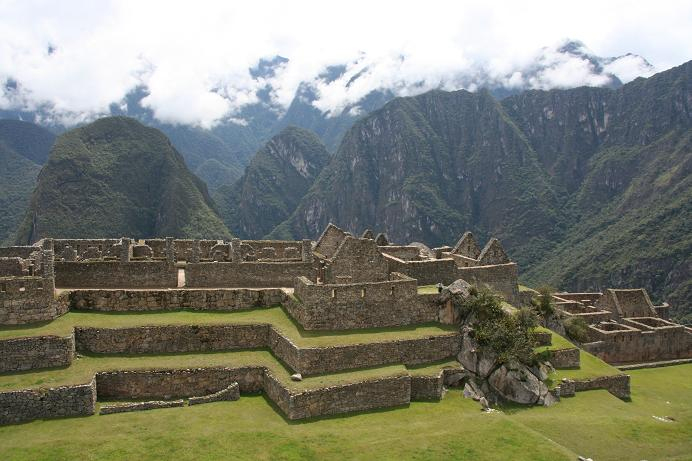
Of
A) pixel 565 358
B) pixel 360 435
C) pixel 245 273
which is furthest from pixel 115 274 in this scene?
pixel 565 358

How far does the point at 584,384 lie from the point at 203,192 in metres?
170

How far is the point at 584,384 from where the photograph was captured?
2316cm

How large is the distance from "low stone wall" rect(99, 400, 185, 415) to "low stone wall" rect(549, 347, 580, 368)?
1592cm

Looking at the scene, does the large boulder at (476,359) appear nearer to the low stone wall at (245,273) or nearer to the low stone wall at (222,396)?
the low stone wall at (245,273)

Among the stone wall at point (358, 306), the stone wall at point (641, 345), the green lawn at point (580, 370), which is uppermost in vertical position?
the stone wall at point (358, 306)

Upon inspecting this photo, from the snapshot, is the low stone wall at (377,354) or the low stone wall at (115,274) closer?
the low stone wall at (377,354)

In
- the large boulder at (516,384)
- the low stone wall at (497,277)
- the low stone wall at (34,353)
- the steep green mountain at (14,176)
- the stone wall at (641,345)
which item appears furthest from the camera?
the steep green mountain at (14,176)

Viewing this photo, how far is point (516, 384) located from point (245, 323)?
1060 cm

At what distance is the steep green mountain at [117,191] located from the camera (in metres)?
131

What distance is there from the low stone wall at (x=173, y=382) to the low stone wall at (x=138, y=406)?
591 millimetres

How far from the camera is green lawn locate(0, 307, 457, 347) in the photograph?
19219 mm

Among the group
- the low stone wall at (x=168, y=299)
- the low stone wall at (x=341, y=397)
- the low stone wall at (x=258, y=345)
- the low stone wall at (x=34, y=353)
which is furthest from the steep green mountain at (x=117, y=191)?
the low stone wall at (x=341, y=397)

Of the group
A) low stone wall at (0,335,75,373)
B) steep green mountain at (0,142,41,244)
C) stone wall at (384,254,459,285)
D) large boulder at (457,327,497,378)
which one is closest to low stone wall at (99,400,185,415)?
low stone wall at (0,335,75,373)

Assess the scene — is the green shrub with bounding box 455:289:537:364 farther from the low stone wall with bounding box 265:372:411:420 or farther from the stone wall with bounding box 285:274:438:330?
the low stone wall with bounding box 265:372:411:420
